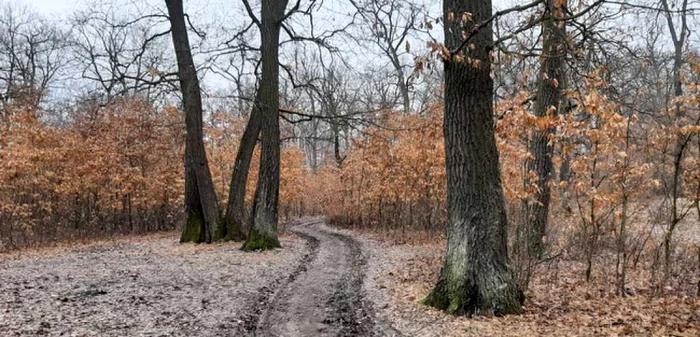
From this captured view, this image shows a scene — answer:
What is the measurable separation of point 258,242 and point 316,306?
5.64m

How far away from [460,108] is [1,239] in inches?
595

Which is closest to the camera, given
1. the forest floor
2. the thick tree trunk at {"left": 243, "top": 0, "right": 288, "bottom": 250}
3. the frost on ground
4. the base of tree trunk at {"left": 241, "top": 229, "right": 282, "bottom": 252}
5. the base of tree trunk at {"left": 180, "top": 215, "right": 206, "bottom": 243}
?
the forest floor

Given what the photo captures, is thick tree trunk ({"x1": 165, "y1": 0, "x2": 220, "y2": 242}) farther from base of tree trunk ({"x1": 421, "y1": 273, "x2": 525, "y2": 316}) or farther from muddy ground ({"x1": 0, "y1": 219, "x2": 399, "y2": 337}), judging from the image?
base of tree trunk ({"x1": 421, "y1": 273, "x2": 525, "y2": 316})

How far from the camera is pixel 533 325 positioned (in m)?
5.24

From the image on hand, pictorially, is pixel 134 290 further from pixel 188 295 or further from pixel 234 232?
pixel 234 232

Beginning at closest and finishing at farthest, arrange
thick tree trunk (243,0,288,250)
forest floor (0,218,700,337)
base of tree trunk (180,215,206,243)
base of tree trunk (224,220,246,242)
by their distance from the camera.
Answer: forest floor (0,218,700,337) → thick tree trunk (243,0,288,250) → base of tree trunk (224,220,246,242) → base of tree trunk (180,215,206,243)

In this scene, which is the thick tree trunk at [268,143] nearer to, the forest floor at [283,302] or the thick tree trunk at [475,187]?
the forest floor at [283,302]

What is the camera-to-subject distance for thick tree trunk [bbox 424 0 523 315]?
5816 mm

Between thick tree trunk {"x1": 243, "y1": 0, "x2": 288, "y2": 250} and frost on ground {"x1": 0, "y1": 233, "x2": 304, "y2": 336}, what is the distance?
0.68 meters

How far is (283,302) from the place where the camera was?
23.0 ft

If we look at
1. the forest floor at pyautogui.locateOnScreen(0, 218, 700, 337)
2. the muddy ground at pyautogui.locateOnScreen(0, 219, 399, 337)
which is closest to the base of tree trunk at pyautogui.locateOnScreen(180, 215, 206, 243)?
the muddy ground at pyautogui.locateOnScreen(0, 219, 399, 337)

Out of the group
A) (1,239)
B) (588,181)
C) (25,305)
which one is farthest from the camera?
(1,239)

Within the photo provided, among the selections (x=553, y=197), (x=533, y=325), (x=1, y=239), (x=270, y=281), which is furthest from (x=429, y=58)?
(x=1, y=239)

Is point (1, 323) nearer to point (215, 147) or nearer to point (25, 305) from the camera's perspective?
point (25, 305)
